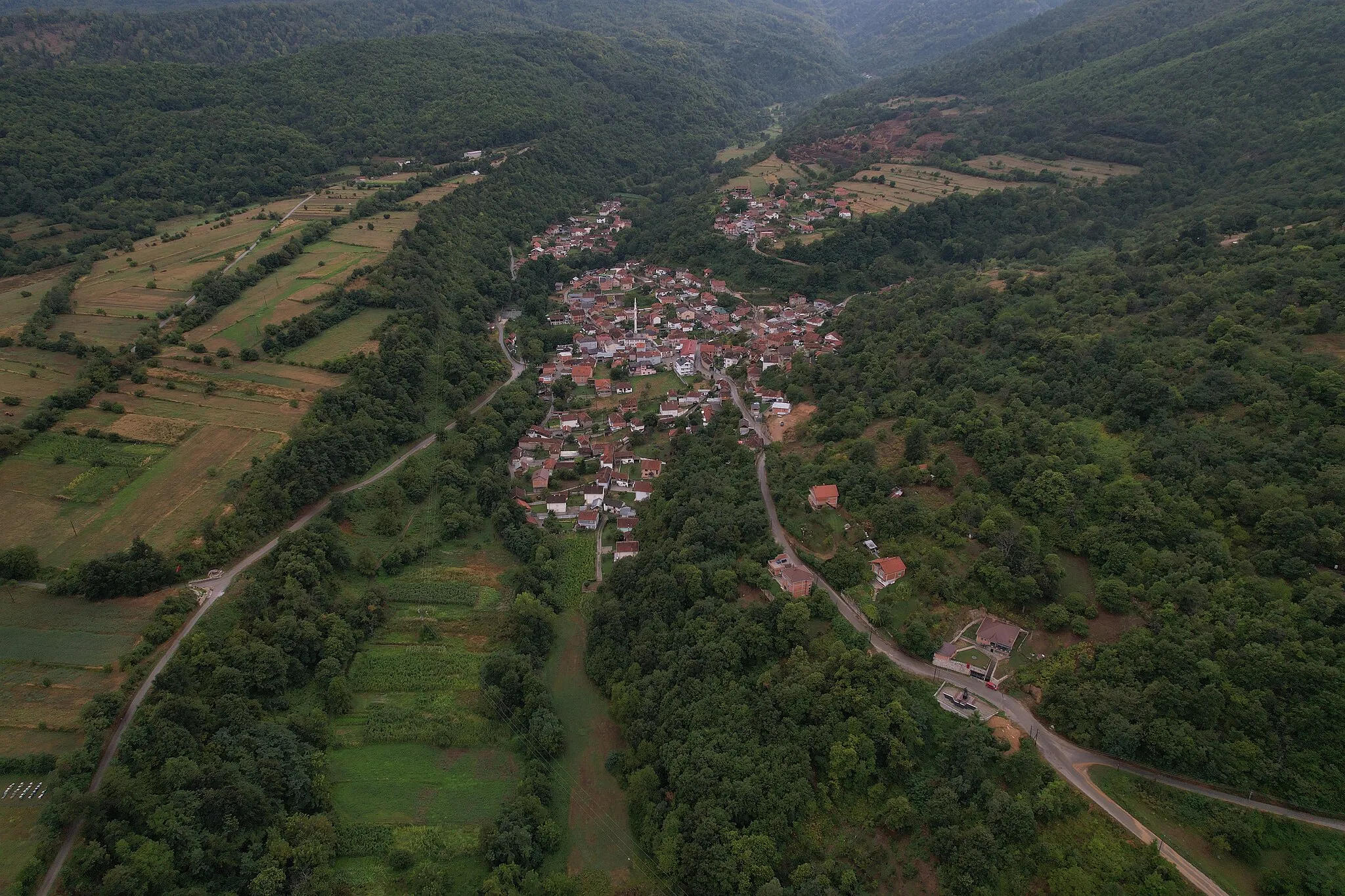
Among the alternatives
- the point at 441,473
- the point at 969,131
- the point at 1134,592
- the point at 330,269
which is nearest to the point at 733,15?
the point at 969,131

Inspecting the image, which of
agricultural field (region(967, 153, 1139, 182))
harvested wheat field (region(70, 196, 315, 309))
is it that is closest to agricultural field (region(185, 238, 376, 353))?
harvested wheat field (region(70, 196, 315, 309))

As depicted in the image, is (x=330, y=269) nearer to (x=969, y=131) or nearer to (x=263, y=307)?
(x=263, y=307)

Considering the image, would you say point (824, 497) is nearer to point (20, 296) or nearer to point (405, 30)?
point (20, 296)

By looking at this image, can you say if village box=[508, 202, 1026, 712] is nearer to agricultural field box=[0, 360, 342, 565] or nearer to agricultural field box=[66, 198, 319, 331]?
agricultural field box=[0, 360, 342, 565]

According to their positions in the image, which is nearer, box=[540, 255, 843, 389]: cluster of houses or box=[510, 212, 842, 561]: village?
box=[510, 212, 842, 561]: village

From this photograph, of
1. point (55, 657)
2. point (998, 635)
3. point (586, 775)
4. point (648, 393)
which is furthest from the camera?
point (648, 393)

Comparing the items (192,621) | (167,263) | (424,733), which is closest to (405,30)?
(167,263)
